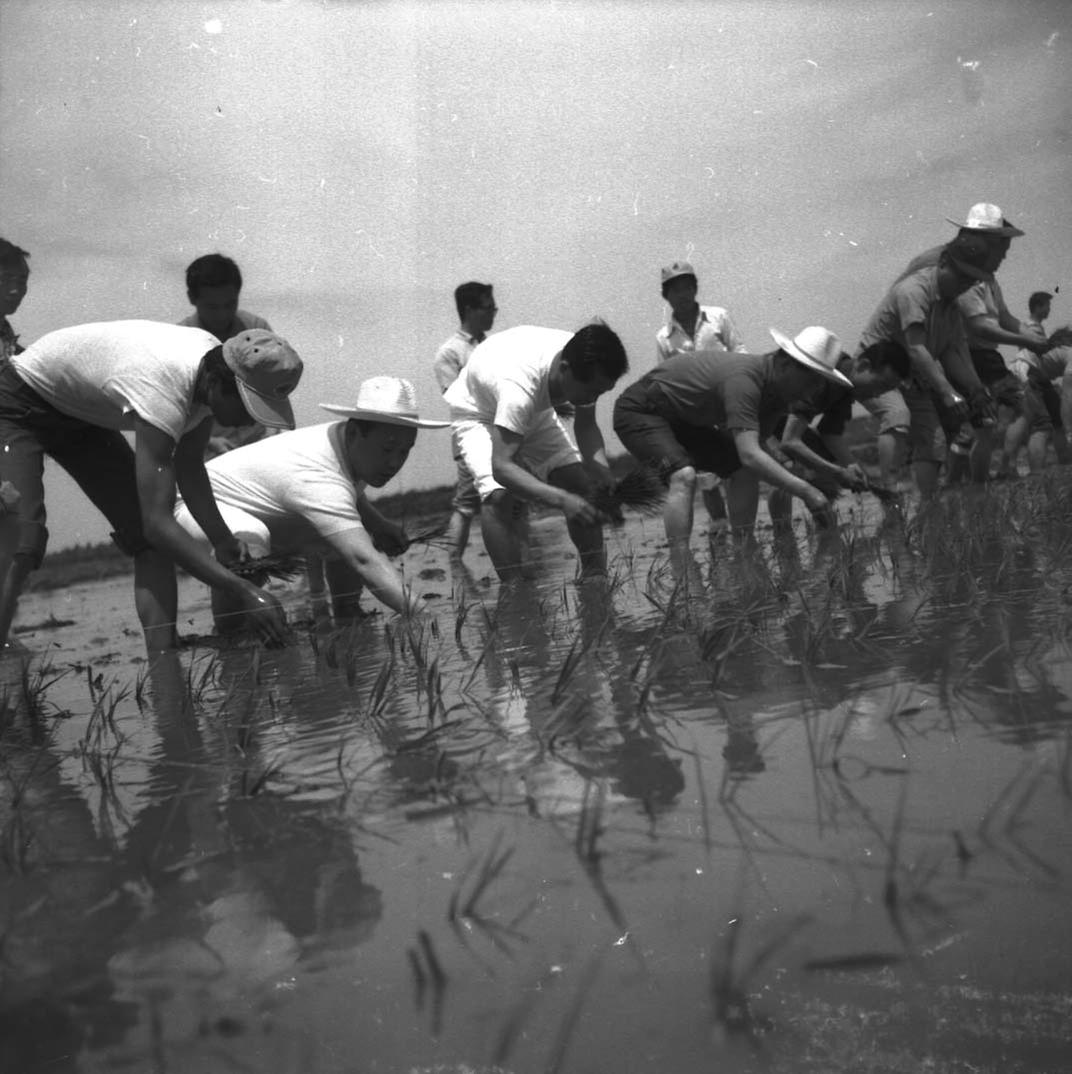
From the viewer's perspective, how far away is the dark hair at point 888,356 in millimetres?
7547

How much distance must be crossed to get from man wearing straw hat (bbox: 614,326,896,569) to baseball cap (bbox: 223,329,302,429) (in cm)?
194

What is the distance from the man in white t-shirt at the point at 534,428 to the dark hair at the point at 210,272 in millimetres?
1035

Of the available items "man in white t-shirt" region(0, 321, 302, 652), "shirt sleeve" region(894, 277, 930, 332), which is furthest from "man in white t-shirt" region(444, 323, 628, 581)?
"shirt sleeve" region(894, 277, 930, 332)

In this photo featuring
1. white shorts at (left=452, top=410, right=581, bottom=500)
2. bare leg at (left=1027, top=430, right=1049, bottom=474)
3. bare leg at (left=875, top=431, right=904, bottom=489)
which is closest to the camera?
white shorts at (left=452, top=410, right=581, bottom=500)

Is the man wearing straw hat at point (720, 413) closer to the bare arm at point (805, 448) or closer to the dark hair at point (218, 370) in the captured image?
the bare arm at point (805, 448)

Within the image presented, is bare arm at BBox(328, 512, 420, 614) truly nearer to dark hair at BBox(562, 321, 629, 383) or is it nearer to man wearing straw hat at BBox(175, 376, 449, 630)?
man wearing straw hat at BBox(175, 376, 449, 630)

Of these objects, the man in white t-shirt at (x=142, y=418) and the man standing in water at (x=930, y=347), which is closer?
the man in white t-shirt at (x=142, y=418)

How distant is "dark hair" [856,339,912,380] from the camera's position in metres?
7.55

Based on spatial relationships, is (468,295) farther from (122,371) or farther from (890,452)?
(122,371)

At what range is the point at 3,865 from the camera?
191 cm

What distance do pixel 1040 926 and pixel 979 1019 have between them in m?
0.16

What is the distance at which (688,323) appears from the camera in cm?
805

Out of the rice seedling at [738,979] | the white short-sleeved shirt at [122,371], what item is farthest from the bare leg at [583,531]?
the rice seedling at [738,979]

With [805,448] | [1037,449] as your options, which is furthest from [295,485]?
[1037,449]
